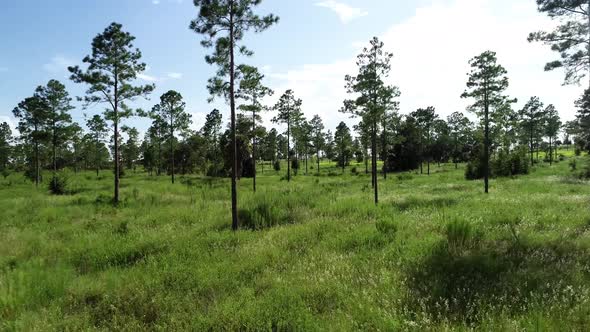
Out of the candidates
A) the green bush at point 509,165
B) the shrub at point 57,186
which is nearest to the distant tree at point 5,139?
the shrub at point 57,186

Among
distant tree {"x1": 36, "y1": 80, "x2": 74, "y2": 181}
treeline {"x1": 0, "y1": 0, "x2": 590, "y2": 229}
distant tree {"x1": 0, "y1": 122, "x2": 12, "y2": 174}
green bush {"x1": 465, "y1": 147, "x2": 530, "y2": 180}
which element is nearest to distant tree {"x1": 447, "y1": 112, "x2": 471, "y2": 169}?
treeline {"x1": 0, "y1": 0, "x2": 590, "y2": 229}

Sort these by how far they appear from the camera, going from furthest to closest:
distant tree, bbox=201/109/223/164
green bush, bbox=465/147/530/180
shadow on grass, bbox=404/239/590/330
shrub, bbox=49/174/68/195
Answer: distant tree, bbox=201/109/223/164 < green bush, bbox=465/147/530/180 < shrub, bbox=49/174/68/195 < shadow on grass, bbox=404/239/590/330

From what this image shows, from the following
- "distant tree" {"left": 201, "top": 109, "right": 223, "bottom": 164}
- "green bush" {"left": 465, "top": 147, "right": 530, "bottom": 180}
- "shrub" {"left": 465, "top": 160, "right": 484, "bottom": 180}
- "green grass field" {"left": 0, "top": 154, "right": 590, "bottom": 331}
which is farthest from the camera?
"distant tree" {"left": 201, "top": 109, "right": 223, "bottom": 164}

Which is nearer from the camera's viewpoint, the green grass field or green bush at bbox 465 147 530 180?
the green grass field

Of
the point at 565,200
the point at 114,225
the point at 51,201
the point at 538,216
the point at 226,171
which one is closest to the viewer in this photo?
the point at 538,216

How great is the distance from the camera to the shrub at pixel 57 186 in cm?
3030

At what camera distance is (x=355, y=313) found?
4934 millimetres

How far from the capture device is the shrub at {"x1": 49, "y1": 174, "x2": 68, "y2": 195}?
30.3 metres

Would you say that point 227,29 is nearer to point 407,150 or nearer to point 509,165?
point 509,165

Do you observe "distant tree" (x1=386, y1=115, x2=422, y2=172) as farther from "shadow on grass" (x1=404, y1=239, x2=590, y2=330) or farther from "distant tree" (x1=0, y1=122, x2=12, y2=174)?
"distant tree" (x1=0, y1=122, x2=12, y2=174)

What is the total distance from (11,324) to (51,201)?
69.8ft

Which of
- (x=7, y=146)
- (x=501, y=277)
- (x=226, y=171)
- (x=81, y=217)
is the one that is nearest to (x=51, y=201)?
(x=81, y=217)

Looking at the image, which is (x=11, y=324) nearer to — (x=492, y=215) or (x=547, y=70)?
(x=492, y=215)

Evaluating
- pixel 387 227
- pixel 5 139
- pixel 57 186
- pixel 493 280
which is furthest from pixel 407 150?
pixel 5 139
